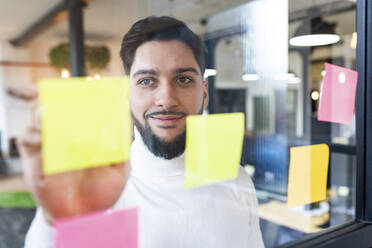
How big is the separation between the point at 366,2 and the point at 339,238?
22.3 inches

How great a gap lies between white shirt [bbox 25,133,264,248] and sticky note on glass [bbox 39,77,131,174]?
0.06m

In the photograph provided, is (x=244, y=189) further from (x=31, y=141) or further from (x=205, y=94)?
(x=31, y=141)

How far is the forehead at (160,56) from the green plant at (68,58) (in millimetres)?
48

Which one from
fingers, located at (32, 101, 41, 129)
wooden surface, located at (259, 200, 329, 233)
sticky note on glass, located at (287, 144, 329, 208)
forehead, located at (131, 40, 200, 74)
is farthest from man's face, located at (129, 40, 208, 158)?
wooden surface, located at (259, 200, 329, 233)

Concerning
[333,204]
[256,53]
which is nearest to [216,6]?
[256,53]

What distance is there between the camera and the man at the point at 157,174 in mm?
414

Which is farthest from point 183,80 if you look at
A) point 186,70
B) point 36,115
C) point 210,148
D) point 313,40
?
point 313,40

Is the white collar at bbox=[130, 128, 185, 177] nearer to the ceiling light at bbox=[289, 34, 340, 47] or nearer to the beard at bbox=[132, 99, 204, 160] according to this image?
the beard at bbox=[132, 99, 204, 160]

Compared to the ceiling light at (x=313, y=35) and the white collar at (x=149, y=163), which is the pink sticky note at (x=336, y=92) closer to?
the ceiling light at (x=313, y=35)

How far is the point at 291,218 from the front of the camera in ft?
4.68

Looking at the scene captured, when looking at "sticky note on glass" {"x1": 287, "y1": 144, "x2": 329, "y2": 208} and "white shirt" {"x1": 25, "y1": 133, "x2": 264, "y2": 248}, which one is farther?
"sticky note on glass" {"x1": 287, "y1": 144, "x2": 329, "y2": 208}

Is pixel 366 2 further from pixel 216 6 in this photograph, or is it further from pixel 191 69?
pixel 191 69

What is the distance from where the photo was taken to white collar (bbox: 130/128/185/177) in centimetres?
48

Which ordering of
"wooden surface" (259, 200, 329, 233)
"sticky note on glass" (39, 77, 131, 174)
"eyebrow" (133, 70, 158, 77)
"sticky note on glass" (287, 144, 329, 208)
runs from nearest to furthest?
"sticky note on glass" (39, 77, 131, 174) < "eyebrow" (133, 70, 158, 77) < "sticky note on glass" (287, 144, 329, 208) < "wooden surface" (259, 200, 329, 233)
